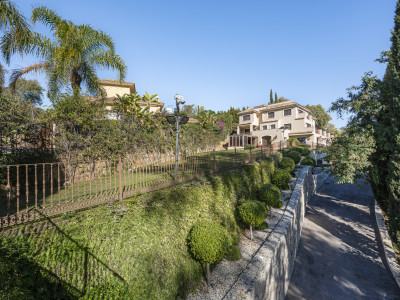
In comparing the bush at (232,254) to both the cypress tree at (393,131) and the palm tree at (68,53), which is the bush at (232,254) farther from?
the palm tree at (68,53)

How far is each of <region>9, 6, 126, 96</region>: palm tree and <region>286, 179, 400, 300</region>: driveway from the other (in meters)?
14.1

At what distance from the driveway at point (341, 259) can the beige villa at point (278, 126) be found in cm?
1789

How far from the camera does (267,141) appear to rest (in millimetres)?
33219

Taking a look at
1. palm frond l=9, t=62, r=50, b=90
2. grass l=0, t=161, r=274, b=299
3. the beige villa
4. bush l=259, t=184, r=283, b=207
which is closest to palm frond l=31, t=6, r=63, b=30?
palm frond l=9, t=62, r=50, b=90

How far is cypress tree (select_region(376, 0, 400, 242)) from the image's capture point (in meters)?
7.83

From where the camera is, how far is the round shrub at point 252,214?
21.2 feet

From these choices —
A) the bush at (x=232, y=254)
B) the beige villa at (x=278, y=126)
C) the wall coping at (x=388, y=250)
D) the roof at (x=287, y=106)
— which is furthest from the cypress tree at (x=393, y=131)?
the roof at (x=287, y=106)

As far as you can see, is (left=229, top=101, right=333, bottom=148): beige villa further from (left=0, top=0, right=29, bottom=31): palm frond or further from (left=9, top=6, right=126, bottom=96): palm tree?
(left=0, top=0, right=29, bottom=31): palm frond

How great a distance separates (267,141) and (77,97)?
1250 inches

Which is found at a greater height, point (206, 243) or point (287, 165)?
point (287, 165)

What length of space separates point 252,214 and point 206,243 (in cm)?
282

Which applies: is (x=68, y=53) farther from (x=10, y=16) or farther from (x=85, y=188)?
(x=85, y=188)

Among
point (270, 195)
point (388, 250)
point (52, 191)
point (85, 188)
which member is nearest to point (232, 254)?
point (270, 195)

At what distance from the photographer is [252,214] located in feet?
21.3
